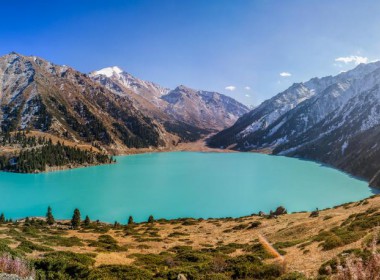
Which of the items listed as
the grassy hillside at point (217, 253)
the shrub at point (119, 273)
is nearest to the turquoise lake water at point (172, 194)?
the grassy hillside at point (217, 253)

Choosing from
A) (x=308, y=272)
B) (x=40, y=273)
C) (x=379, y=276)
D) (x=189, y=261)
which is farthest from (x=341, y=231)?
(x=40, y=273)

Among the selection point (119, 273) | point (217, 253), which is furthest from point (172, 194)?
point (119, 273)

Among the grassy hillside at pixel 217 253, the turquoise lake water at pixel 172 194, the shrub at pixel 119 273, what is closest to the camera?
the shrub at pixel 119 273

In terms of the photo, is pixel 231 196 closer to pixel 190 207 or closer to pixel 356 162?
pixel 190 207

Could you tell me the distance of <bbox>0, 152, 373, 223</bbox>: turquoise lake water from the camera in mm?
94250

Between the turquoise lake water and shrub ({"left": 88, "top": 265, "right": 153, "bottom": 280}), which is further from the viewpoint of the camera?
the turquoise lake water

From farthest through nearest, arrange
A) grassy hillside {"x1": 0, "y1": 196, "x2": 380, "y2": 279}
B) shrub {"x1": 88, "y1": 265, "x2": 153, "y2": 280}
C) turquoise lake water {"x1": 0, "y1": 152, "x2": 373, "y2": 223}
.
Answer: turquoise lake water {"x1": 0, "y1": 152, "x2": 373, "y2": 223} < grassy hillside {"x1": 0, "y1": 196, "x2": 380, "y2": 279} < shrub {"x1": 88, "y1": 265, "x2": 153, "y2": 280}

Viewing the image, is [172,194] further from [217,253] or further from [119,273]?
[119,273]

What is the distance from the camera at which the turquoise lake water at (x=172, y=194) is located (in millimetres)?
94250

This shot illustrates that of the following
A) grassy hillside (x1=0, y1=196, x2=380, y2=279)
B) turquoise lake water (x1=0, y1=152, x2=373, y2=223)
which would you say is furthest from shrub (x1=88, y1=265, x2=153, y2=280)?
turquoise lake water (x1=0, y1=152, x2=373, y2=223)

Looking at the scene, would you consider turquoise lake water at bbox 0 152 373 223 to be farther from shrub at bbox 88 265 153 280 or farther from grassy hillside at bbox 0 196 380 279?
shrub at bbox 88 265 153 280

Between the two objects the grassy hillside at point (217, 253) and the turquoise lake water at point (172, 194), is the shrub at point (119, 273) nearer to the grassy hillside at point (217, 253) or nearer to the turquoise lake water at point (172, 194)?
the grassy hillside at point (217, 253)

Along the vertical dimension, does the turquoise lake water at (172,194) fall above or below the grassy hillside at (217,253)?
below

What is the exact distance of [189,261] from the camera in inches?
1230
